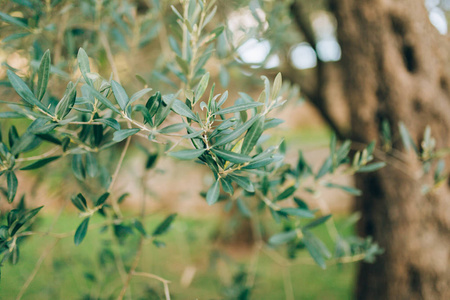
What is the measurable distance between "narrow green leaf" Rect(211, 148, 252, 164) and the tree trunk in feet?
4.91

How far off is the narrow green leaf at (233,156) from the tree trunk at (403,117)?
1498 millimetres

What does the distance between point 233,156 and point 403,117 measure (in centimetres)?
163

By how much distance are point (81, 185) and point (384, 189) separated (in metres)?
1.83

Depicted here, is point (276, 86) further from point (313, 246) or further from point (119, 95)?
point (313, 246)

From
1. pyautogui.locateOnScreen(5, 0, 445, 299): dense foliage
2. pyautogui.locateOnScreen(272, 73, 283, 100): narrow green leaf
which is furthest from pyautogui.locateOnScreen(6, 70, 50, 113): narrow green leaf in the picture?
pyautogui.locateOnScreen(272, 73, 283, 100): narrow green leaf

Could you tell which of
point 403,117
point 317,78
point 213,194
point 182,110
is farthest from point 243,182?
point 317,78

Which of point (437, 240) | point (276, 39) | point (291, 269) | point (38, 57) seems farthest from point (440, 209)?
point (291, 269)

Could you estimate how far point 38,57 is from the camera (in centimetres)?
134

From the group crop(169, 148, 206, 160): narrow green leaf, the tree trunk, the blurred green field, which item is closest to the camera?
crop(169, 148, 206, 160): narrow green leaf

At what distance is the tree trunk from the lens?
77.9 inches

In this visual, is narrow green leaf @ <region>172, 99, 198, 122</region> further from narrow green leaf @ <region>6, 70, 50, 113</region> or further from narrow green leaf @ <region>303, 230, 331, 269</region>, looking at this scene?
narrow green leaf @ <region>303, 230, 331, 269</region>

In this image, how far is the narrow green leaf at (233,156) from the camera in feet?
2.63

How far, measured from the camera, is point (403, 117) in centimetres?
202

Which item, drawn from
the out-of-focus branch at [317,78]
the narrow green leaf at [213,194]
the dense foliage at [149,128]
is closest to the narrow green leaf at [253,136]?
the dense foliage at [149,128]
